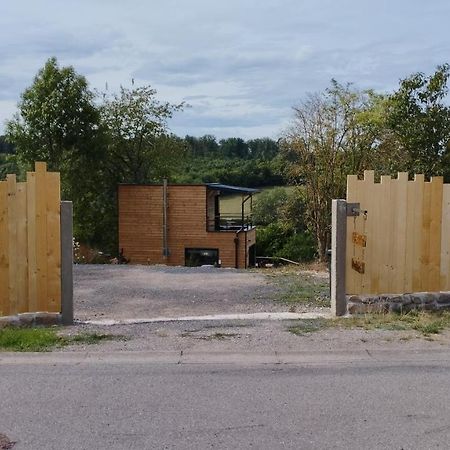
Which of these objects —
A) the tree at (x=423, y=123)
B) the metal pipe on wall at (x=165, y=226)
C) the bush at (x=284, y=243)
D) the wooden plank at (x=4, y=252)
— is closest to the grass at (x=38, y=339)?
the wooden plank at (x=4, y=252)

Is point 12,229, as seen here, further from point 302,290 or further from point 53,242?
point 302,290

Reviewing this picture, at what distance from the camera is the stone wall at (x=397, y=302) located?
8133mm

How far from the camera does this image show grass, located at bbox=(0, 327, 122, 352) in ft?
21.0

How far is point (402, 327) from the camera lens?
7.24 meters

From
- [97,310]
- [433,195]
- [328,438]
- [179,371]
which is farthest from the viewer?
[97,310]

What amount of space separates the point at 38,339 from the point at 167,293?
226 inches

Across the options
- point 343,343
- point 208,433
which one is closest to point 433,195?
point 343,343

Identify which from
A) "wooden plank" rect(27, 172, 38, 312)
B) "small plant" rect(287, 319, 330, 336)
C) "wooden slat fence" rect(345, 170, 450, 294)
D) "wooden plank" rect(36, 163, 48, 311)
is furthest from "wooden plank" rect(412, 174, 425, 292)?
"wooden plank" rect(27, 172, 38, 312)

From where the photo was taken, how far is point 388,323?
7.44 meters

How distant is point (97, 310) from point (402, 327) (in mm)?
5221

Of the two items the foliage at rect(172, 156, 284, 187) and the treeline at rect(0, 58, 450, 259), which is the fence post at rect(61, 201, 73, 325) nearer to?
the treeline at rect(0, 58, 450, 259)

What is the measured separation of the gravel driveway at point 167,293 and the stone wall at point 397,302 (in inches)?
73.9

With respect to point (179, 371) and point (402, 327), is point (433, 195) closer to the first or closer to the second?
point (402, 327)

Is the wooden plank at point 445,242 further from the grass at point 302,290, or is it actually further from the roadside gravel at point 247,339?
the grass at point 302,290
